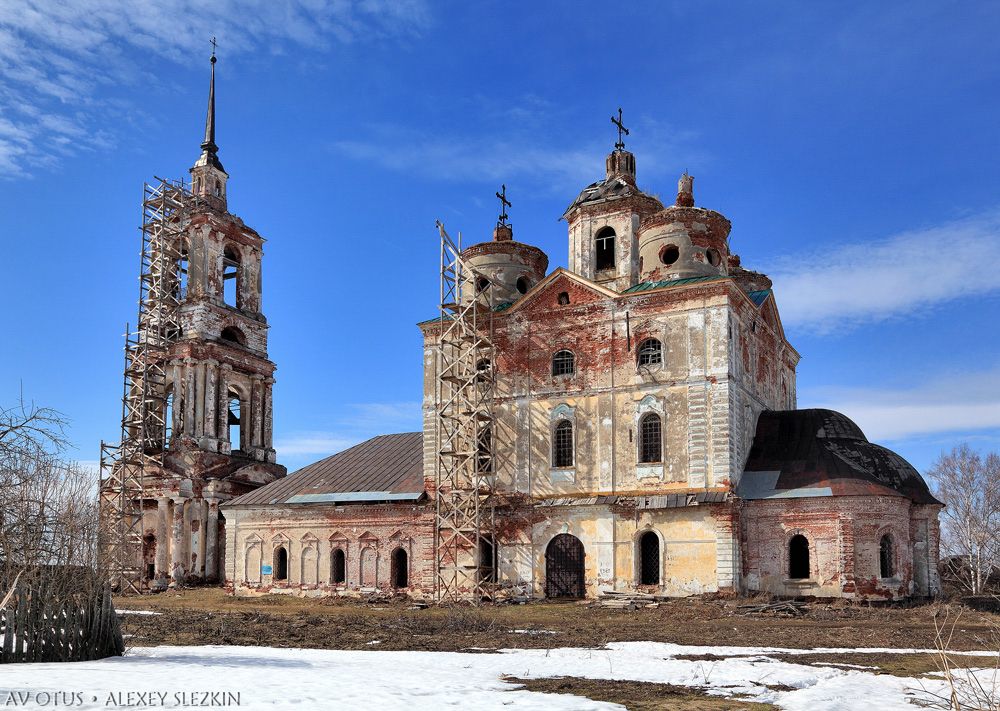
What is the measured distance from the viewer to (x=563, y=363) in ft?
103

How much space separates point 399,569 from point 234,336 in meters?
15.4

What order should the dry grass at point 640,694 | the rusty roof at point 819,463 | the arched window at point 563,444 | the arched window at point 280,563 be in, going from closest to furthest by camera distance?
1. the dry grass at point 640,694
2. the rusty roof at point 819,463
3. the arched window at point 563,444
4. the arched window at point 280,563

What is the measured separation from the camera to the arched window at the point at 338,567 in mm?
33625

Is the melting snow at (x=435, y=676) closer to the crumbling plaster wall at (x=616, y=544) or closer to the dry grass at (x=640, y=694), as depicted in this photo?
the dry grass at (x=640, y=694)

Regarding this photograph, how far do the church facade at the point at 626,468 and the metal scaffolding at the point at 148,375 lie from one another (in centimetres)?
234

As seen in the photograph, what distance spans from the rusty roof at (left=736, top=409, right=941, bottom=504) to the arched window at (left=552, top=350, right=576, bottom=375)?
615cm

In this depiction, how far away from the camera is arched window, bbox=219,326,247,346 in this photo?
1683 inches

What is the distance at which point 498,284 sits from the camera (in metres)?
35.0

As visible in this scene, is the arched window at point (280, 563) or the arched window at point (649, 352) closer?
the arched window at point (649, 352)

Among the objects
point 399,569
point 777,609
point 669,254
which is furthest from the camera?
point 399,569

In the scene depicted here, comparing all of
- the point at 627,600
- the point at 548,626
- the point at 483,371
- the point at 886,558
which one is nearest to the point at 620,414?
the point at 483,371

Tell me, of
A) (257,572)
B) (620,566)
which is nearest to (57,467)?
(620,566)

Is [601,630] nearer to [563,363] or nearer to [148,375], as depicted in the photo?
[563,363]

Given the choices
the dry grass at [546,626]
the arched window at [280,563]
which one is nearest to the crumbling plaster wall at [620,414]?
the dry grass at [546,626]
